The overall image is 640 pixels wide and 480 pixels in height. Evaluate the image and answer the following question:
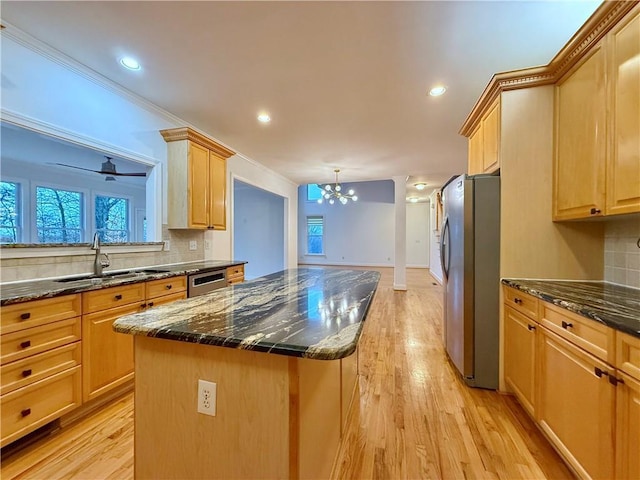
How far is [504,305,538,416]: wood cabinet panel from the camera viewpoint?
164cm

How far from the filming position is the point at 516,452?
1.49 meters

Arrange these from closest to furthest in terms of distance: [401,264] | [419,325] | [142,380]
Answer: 1. [142,380]
2. [419,325]
3. [401,264]

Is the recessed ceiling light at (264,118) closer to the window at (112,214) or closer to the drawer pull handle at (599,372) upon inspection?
the window at (112,214)

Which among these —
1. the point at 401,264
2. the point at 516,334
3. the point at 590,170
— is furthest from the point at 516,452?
the point at 401,264

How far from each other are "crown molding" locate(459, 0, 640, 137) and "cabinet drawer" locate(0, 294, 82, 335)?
3.34 metres

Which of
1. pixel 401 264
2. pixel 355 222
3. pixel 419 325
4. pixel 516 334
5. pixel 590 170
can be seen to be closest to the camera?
pixel 590 170

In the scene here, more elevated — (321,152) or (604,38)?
(321,152)

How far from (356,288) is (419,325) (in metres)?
2.51

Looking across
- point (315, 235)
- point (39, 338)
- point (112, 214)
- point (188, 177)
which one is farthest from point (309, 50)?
point (315, 235)

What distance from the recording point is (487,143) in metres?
2.26

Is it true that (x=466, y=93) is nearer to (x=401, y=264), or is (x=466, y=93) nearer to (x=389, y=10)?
(x=389, y=10)

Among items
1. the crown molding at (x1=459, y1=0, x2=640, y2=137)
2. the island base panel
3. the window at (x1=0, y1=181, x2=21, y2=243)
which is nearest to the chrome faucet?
the window at (x1=0, y1=181, x2=21, y2=243)

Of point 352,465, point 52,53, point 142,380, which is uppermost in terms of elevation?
point 52,53

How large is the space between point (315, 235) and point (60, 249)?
8.92 meters
